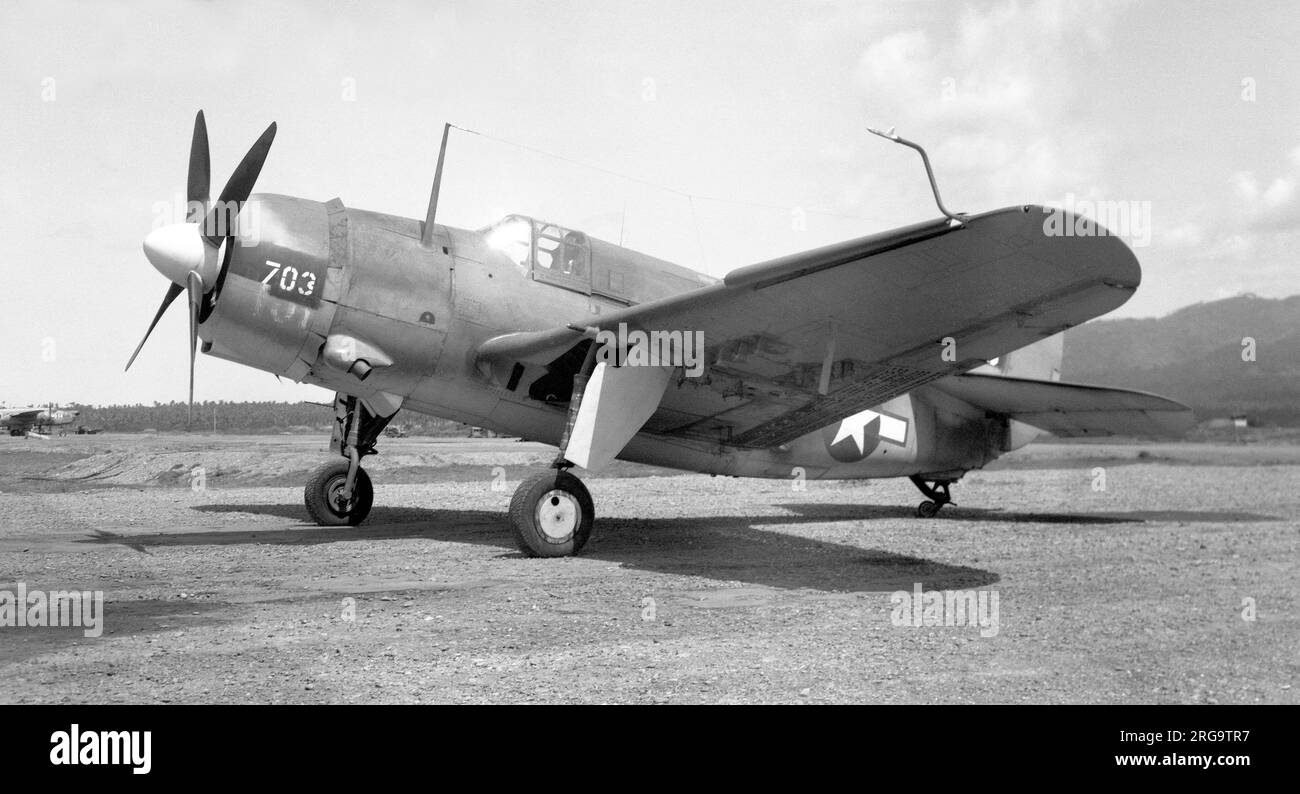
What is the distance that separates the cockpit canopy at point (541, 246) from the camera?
9695 millimetres

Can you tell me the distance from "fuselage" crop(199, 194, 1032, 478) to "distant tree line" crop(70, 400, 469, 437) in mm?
50154

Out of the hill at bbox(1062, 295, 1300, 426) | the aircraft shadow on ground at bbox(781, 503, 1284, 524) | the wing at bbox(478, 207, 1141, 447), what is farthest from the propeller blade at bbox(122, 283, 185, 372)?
the hill at bbox(1062, 295, 1300, 426)

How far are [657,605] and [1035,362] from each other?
33.1 ft

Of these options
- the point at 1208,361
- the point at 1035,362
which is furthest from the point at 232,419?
the point at 1035,362

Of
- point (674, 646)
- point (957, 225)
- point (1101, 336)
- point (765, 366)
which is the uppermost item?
point (1101, 336)

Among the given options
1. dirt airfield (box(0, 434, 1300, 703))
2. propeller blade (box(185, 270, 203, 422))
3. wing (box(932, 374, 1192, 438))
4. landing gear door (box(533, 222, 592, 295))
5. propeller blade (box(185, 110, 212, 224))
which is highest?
propeller blade (box(185, 110, 212, 224))

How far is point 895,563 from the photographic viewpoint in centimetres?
923

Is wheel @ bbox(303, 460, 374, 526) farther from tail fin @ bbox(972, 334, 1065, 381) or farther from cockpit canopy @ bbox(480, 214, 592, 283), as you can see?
tail fin @ bbox(972, 334, 1065, 381)

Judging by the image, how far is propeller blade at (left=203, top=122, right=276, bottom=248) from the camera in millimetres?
8602

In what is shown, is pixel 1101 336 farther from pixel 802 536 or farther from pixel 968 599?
pixel 968 599

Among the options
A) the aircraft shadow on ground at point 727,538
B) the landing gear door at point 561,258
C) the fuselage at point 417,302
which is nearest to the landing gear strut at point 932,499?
the aircraft shadow on ground at point 727,538

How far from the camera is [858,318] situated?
7.87 metres
